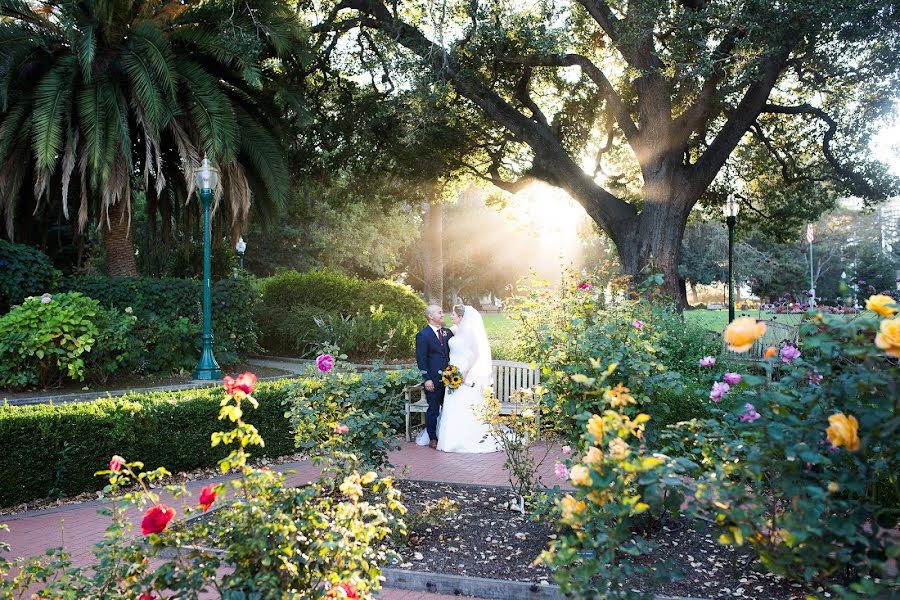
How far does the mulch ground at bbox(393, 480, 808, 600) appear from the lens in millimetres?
4051

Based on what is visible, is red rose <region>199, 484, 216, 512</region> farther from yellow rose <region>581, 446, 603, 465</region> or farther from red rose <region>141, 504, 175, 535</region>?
yellow rose <region>581, 446, 603, 465</region>

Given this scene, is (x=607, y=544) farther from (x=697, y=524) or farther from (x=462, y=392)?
(x=462, y=392)

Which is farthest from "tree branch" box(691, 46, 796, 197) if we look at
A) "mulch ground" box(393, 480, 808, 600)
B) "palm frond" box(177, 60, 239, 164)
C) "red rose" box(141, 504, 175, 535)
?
"red rose" box(141, 504, 175, 535)

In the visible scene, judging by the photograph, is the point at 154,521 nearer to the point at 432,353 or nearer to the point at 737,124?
the point at 432,353

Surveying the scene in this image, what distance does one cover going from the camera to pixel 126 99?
13086 mm

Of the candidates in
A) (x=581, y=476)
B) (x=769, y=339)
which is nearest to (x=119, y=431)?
(x=581, y=476)

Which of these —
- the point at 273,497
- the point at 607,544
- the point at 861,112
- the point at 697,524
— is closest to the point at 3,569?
the point at 273,497

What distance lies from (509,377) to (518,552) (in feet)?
15.3

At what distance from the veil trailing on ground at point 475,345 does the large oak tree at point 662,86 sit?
6.68m

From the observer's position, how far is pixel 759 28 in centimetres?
1132

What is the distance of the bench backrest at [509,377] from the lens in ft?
29.9

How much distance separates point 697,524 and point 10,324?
418 inches

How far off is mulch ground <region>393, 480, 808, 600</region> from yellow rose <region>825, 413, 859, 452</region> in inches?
58.6

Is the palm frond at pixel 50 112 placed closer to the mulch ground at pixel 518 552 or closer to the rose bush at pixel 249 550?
the mulch ground at pixel 518 552
